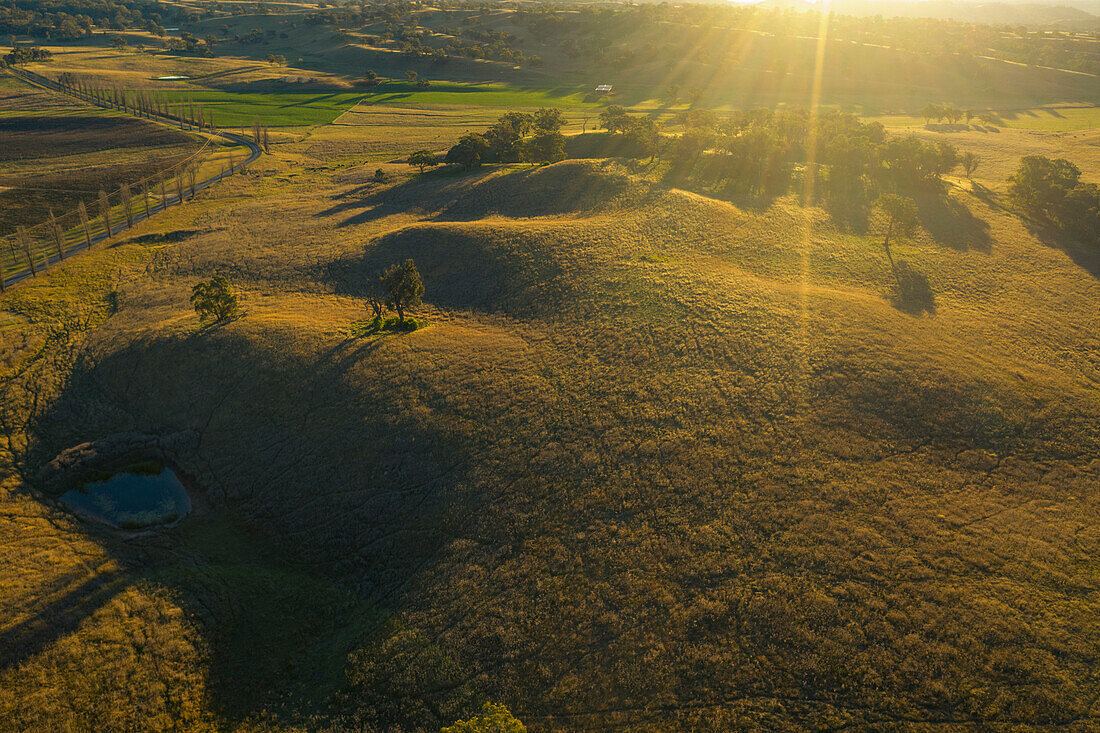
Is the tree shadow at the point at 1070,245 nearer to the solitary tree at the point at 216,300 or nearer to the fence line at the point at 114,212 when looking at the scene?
the solitary tree at the point at 216,300

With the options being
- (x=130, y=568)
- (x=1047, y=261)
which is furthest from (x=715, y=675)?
(x=1047, y=261)

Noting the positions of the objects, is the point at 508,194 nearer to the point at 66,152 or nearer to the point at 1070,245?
the point at 1070,245

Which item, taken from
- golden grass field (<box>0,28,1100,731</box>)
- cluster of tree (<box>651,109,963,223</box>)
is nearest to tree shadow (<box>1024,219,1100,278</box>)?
golden grass field (<box>0,28,1100,731</box>)

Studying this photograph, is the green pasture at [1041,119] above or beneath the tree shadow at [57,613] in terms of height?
above

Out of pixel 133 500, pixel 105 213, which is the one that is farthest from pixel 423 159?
pixel 133 500

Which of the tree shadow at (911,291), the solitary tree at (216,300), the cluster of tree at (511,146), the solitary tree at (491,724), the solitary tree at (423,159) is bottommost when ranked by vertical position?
the solitary tree at (491,724)

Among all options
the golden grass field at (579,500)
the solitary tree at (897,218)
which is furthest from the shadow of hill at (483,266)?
the solitary tree at (897,218)

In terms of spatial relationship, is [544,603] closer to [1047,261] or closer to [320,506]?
[320,506]
